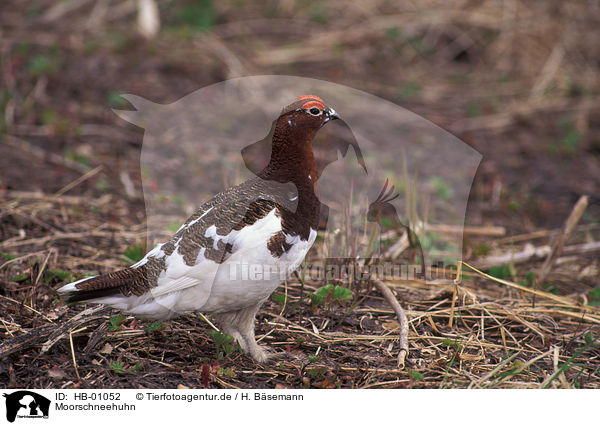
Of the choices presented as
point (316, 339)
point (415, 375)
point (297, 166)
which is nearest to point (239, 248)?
point (297, 166)

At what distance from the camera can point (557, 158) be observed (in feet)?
22.1

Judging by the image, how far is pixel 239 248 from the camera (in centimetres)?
275

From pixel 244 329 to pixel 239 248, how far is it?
1.87 ft

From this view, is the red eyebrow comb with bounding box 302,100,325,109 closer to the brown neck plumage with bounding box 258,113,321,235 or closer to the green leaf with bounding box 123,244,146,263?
the brown neck plumage with bounding box 258,113,321,235

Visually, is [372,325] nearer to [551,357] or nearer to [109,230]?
[551,357]

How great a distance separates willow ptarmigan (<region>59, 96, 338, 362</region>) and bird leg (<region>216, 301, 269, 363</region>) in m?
0.06

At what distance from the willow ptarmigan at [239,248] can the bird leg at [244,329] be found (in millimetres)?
57

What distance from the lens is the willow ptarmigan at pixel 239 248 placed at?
9.05 feet

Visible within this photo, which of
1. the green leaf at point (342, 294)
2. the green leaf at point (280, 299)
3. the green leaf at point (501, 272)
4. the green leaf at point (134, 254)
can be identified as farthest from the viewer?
the green leaf at point (501, 272)

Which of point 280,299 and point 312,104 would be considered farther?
point 280,299
